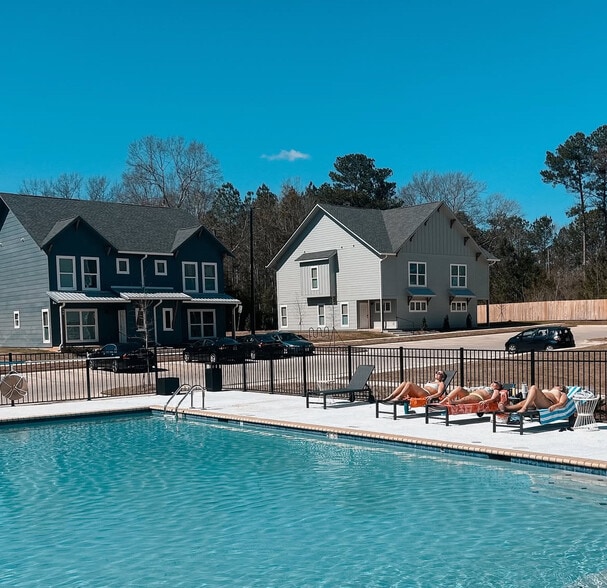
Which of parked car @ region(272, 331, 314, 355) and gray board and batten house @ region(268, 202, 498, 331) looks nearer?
parked car @ region(272, 331, 314, 355)

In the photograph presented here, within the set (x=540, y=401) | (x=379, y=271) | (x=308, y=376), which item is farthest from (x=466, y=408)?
(x=379, y=271)

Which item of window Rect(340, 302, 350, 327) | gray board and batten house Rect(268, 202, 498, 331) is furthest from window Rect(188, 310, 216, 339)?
window Rect(340, 302, 350, 327)

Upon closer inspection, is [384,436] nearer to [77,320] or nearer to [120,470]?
[120,470]

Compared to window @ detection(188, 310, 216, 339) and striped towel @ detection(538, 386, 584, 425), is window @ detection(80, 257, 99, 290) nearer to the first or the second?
window @ detection(188, 310, 216, 339)

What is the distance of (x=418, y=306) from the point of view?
182 ft

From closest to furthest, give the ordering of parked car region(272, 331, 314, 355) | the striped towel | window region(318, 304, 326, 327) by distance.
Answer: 1. the striped towel
2. parked car region(272, 331, 314, 355)
3. window region(318, 304, 326, 327)

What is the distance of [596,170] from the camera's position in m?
81.8

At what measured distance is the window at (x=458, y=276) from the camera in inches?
2304

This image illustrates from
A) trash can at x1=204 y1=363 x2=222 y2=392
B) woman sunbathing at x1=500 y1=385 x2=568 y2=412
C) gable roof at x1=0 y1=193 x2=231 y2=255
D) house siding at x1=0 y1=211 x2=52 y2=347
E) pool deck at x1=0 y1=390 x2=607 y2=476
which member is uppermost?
gable roof at x1=0 y1=193 x2=231 y2=255

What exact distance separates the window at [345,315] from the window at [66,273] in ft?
67.4

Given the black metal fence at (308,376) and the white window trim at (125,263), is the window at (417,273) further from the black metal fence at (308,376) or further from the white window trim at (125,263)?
the black metal fence at (308,376)

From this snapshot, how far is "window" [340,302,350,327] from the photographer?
181 ft

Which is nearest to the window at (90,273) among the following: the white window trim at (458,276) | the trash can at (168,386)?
the trash can at (168,386)

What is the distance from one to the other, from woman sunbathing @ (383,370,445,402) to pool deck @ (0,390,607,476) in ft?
1.45
